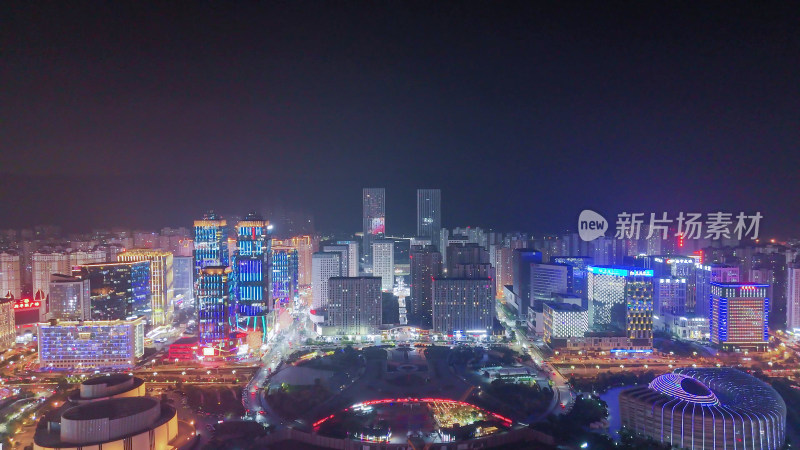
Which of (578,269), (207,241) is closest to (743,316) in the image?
(578,269)

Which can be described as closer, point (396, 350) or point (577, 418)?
point (577, 418)

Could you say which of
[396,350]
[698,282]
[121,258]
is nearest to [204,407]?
[396,350]

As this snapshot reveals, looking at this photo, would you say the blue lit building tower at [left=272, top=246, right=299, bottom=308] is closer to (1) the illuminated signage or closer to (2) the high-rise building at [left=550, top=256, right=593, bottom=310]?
(1) the illuminated signage

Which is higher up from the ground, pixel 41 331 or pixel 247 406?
pixel 41 331

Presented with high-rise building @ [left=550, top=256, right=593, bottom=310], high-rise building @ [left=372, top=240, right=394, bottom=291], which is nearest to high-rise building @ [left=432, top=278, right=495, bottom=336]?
high-rise building @ [left=550, top=256, right=593, bottom=310]

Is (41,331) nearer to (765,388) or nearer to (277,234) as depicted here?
(277,234)
